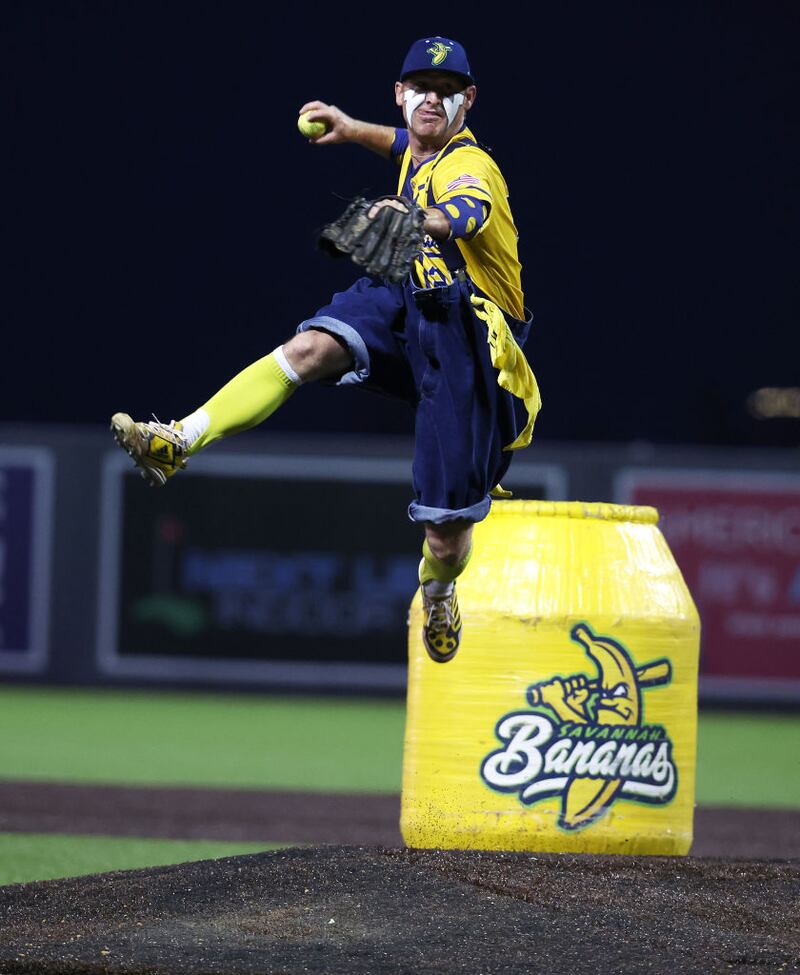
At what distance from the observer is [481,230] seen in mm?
5293

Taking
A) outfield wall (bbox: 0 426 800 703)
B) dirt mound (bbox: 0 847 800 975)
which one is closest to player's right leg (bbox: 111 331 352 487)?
dirt mound (bbox: 0 847 800 975)

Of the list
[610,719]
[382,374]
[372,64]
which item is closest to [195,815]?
[610,719]

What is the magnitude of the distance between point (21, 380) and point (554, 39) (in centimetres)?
955

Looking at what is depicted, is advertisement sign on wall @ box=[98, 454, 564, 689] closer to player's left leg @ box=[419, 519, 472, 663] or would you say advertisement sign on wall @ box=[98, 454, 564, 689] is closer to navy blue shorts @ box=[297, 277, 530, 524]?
player's left leg @ box=[419, 519, 472, 663]

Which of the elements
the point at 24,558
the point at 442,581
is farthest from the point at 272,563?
the point at 442,581

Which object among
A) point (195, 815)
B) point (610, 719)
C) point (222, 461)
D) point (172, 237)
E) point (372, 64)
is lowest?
point (195, 815)

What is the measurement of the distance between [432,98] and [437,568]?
1619 millimetres

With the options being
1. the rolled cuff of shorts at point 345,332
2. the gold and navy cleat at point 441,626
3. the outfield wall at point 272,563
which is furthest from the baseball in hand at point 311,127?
the outfield wall at point 272,563

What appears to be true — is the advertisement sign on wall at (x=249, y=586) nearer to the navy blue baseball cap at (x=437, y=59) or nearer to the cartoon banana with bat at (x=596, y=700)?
the cartoon banana with bat at (x=596, y=700)

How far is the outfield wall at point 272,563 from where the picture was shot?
15.0 m

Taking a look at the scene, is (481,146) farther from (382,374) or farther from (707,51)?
(707,51)

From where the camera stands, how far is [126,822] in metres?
9.16

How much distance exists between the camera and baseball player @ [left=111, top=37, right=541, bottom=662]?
5547 millimetres

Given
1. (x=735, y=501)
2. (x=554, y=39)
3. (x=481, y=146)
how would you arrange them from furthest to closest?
(x=554, y=39), (x=735, y=501), (x=481, y=146)
